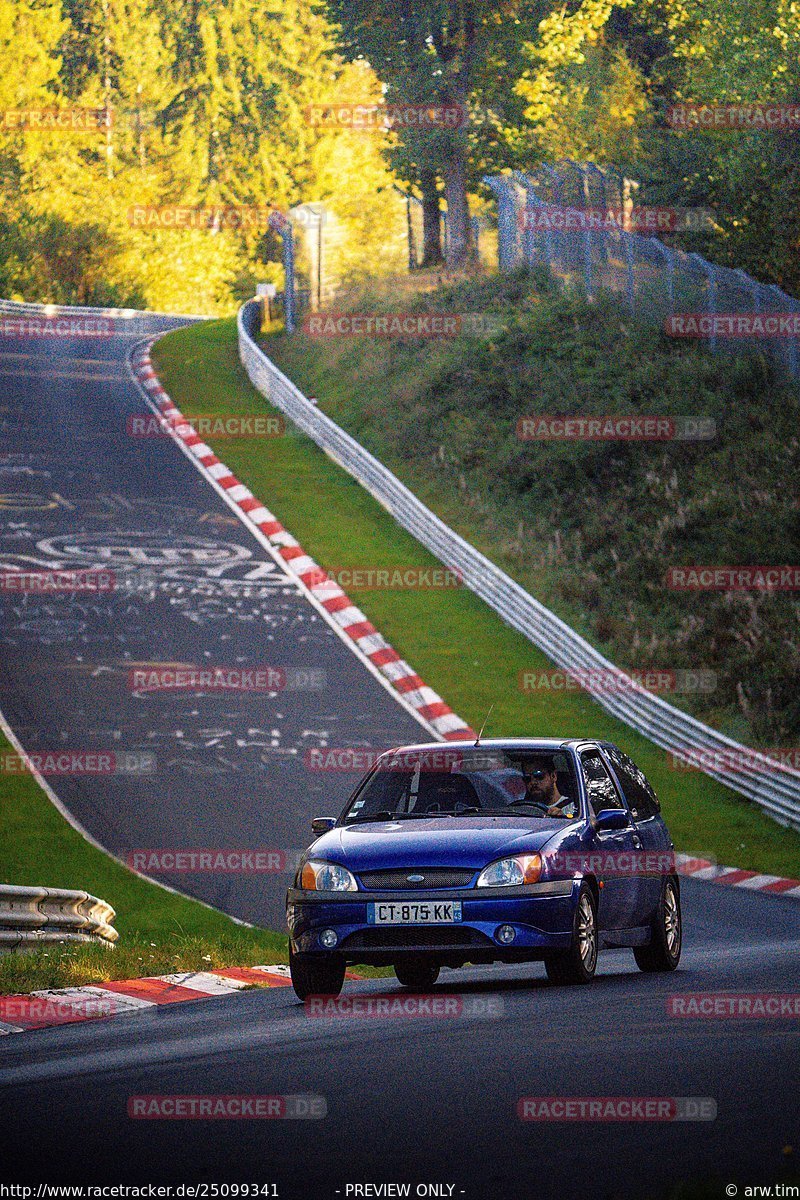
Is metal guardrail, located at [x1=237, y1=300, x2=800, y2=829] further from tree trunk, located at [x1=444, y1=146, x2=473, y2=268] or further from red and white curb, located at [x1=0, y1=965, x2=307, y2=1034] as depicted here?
tree trunk, located at [x1=444, y1=146, x2=473, y2=268]

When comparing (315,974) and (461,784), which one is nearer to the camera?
(315,974)

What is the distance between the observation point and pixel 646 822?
39.6 ft

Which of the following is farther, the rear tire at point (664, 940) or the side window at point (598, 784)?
the rear tire at point (664, 940)

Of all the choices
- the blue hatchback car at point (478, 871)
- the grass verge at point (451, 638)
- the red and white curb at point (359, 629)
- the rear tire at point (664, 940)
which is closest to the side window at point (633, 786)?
the blue hatchback car at point (478, 871)

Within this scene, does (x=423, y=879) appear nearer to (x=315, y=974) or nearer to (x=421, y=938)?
(x=421, y=938)

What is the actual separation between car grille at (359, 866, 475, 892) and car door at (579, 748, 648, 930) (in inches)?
42.6

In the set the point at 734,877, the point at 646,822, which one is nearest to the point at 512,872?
A: the point at 646,822

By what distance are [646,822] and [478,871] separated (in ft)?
7.80

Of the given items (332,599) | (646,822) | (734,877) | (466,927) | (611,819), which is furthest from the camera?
(332,599)

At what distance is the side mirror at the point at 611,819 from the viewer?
1086 cm

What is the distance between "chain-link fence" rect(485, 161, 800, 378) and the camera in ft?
117

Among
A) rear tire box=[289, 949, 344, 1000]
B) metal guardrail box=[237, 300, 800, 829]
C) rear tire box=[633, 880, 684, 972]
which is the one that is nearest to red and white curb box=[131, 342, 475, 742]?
metal guardrail box=[237, 300, 800, 829]

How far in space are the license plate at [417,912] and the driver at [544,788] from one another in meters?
1.17

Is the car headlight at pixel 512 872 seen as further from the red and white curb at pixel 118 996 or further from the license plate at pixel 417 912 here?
the red and white curb at pixel 118 996
